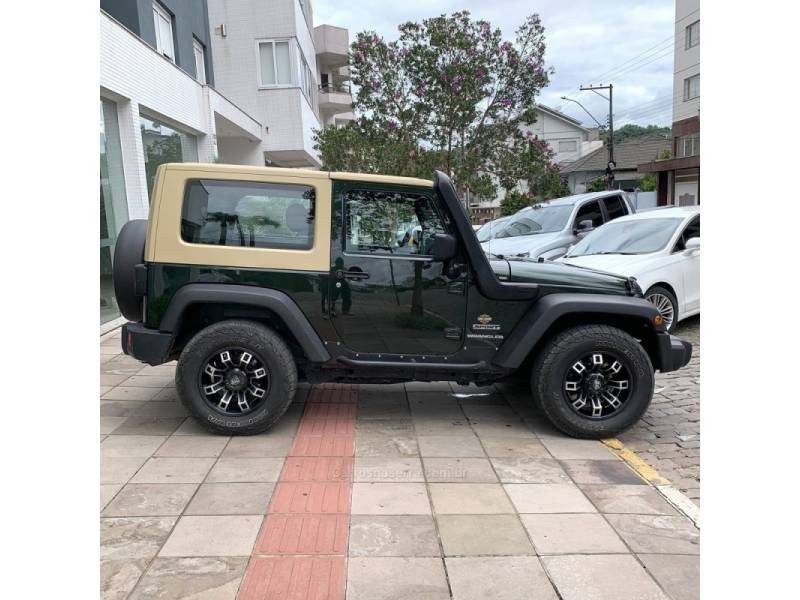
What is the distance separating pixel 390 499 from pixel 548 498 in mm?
950

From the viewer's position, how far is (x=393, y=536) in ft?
10.2

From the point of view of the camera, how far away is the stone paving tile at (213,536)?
9.70 feet

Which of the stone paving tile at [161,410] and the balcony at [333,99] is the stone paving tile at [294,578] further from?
the balcony at [333,99]

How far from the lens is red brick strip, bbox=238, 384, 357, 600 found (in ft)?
8.81

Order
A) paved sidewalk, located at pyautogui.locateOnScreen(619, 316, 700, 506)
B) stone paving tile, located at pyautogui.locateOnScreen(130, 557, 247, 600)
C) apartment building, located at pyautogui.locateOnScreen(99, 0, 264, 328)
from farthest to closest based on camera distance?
apartment building, located at pyautogui.locateOnScreen(99, 0, 264, 328) < paved sidewalk, located at pyautogui.locateOnScreen(619, 316, 700, 506) < stone paving tile, located at pyautogui.locateOnScreen(130, 557, 247, 600)

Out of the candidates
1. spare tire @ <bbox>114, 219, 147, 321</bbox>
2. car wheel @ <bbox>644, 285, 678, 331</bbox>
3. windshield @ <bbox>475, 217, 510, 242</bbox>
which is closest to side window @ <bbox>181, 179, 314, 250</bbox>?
spare tire @ <bbox>114, 219, 147, 321</bbox>

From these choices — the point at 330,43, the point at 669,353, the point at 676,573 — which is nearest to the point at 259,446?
the point at 676,573

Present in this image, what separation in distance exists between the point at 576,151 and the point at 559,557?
209 ft

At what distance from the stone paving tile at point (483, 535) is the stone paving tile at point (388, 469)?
0.57 meters

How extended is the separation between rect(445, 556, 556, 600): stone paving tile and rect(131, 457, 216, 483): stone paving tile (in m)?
1.83

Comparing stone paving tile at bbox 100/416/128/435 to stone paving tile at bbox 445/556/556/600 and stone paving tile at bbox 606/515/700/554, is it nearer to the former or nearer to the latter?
stone paving tile at bbox 445/556/556/600

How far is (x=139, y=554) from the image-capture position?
2922mm

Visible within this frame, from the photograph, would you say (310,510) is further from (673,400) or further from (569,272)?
(673,400)

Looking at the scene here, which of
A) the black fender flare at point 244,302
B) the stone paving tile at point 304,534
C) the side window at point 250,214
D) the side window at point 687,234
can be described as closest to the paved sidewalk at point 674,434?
the stone paving tile at point 304,534
